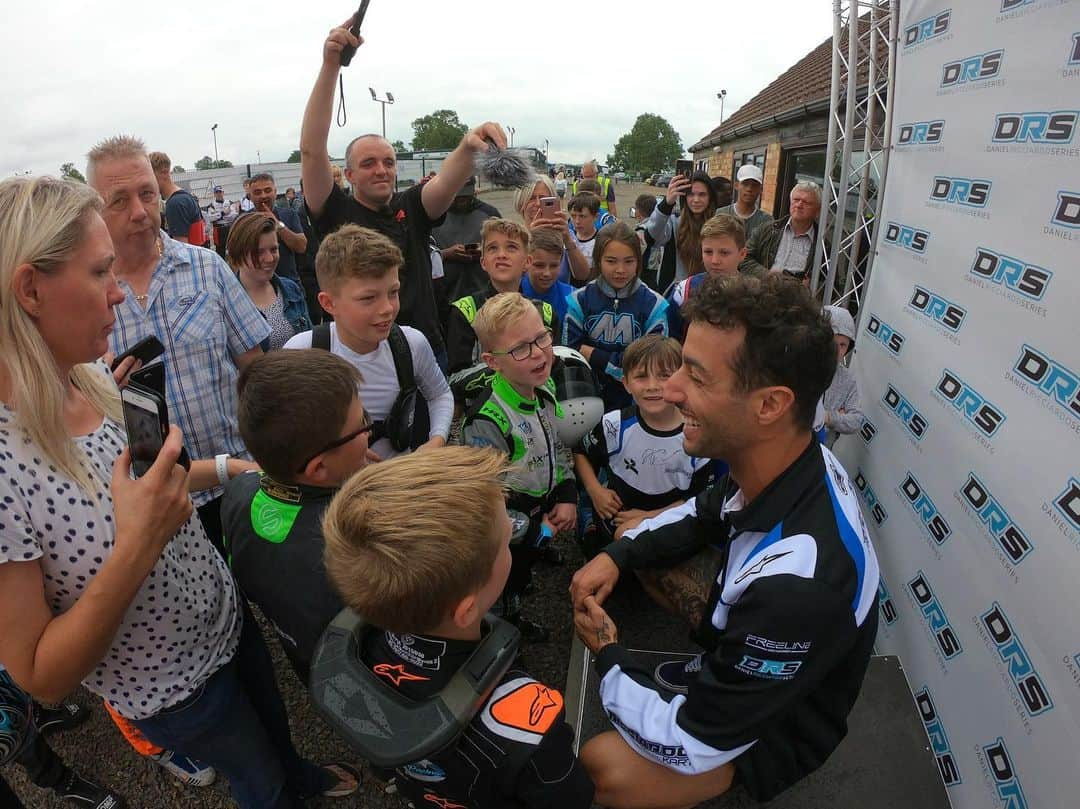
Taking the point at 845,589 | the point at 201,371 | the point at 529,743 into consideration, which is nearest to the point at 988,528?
the point at 845,589

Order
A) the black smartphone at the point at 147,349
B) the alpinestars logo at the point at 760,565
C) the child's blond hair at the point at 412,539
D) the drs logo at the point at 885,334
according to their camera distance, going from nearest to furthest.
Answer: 1. the child's blond hair at the point at 412,539
2. the alpinestars logo at the point at 760,565
3. the black smartphone at the point at 147,349
4. the drs logo at the point at 885,334

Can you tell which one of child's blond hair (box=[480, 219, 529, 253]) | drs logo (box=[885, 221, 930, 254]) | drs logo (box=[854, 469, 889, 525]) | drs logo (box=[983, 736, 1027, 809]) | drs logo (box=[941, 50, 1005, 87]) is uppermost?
drs logo (box=[941, 50, 1005, 87])

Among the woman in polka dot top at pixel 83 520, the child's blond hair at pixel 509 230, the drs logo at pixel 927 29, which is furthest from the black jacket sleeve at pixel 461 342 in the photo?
the drs logo at pixel 927 29

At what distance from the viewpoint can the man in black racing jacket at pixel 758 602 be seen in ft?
4.46

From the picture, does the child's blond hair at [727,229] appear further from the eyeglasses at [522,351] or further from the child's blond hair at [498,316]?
the eyeglasses at [522,351]

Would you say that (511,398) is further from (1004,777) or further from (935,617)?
(1004,777)

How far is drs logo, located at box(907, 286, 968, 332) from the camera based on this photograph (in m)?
2.43

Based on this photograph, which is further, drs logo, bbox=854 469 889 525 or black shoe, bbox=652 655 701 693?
drs logo, bbox=854 469 889 525

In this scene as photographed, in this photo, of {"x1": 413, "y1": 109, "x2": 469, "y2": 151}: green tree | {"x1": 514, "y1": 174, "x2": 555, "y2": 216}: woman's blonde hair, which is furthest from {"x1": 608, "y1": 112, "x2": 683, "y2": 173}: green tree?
{"x1": 514, "y1": 174, "x2": 555, "y2": 216}: woman's blonde hair

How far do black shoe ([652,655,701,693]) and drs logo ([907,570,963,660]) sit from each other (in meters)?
1.15

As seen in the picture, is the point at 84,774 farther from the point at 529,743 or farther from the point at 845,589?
the point at 845,589

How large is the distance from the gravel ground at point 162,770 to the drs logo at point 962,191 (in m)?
2.79

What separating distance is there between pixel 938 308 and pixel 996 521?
1.04 m

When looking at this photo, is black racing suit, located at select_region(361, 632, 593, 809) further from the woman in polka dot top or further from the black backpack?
the black backpack
